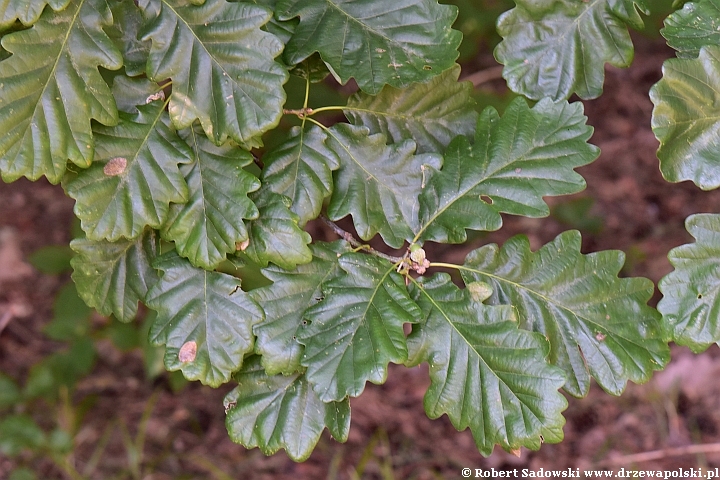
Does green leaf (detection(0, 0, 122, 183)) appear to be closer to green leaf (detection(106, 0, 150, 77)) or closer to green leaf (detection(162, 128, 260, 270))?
green leaf (detection(106, 0, 150, 77))

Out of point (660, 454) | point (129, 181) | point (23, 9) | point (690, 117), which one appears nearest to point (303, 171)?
point (129, 181)

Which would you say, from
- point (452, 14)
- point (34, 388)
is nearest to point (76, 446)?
point (34, 388)

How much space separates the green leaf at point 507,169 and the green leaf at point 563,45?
7 cm

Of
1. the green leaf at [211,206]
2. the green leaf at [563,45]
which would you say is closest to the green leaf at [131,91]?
the green leaf at [211,206]

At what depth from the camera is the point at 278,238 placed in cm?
124

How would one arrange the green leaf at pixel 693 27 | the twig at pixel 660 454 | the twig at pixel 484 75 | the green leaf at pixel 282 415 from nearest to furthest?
the green leaf at pixel 693 27, the green leaf at pixel 282 415, the twig at pixel 660 454, the twig at pixel 484 75

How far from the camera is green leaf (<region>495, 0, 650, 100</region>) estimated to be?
52.0 inches

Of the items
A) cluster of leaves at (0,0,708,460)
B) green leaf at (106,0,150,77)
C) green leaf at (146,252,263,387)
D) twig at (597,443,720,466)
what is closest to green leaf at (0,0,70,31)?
cluster of leaves at (0,0,708,460)

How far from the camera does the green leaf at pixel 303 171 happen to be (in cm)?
131

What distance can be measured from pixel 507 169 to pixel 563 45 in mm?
282

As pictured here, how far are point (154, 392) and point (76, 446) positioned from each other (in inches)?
15.0

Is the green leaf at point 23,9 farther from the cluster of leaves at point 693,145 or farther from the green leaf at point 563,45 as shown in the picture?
the cluster of leaves at point 693,145

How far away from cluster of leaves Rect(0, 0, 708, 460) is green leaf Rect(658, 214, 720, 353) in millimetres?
24

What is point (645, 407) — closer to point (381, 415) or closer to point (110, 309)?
point (381, 415)
